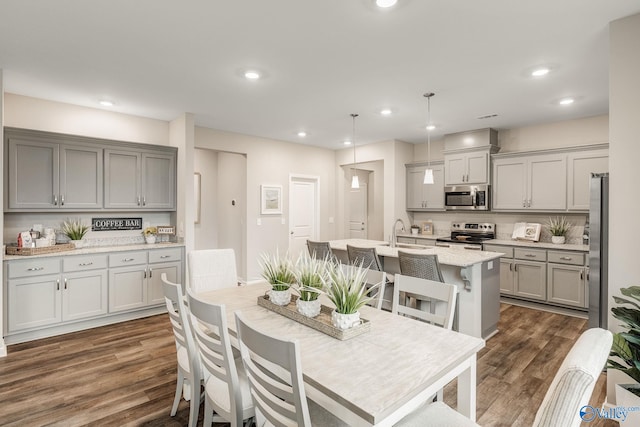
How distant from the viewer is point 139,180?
4414mm

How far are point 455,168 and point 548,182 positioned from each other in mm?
1345

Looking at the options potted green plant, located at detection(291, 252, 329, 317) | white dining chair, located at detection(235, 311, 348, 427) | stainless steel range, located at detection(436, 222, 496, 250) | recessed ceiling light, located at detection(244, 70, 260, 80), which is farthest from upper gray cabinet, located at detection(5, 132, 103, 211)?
stainless steel range, located at detection(436, 222, 496, 250)

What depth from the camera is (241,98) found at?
3.87m

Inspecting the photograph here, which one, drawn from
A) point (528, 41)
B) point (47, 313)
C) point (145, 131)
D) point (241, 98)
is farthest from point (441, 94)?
point (47, 313)

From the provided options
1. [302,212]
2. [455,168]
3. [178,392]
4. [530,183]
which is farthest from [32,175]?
[530,183]

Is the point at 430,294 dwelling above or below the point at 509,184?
below

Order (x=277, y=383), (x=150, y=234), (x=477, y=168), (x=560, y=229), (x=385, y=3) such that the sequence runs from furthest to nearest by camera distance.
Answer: (x=477, y=168) < (x=560, y=229) < (x=150, y=234) < (x=385, y=3) < (x=277, y=383)

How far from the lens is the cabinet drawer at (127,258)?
399 centimetres

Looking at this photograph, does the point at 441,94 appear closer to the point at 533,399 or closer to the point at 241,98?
the point at 241,98

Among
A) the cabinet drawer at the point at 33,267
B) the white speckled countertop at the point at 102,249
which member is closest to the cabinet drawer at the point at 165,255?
the white speckled countertop at the point at 102,249

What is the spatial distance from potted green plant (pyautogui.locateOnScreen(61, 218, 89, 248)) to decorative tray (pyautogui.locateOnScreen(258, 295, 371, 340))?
3.06 meters

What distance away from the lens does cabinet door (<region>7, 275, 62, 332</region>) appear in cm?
338

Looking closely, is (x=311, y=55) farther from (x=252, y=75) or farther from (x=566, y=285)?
(x=566, y=285)

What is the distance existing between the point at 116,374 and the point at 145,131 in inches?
125
